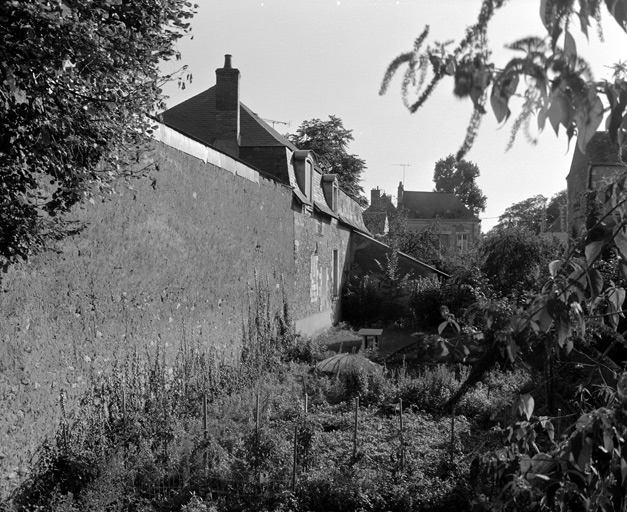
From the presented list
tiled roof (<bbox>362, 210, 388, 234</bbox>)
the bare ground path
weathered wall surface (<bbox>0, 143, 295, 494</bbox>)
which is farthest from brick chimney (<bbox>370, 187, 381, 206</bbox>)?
weathered wall surface (<bbox>0, 143, 295, 494</bbox>)

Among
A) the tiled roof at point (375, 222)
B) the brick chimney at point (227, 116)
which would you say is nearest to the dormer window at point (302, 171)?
the brick chimney at point (227, 116)

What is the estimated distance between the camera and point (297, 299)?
1450cm

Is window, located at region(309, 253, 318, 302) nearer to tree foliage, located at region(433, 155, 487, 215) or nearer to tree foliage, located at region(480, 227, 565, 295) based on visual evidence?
tree foliage, located at region(480, 227, 565, 295)

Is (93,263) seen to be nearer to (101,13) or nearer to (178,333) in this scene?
(178,333)

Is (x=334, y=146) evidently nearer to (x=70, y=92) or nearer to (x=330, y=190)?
(x=330, y=190)

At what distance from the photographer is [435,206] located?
5822cm

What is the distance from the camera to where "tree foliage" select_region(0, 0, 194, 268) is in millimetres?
3750

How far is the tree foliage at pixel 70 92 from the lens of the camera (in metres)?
3.75

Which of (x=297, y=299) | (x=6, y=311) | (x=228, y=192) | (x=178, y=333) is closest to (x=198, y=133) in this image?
(x=297, y=299)

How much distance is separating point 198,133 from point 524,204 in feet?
198

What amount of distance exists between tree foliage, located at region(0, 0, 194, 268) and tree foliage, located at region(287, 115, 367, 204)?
29.1m

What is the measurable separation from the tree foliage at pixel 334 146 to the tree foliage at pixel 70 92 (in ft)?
95.6

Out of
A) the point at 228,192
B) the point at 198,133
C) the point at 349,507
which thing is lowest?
the point at 349,507

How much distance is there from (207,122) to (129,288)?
435 inches
